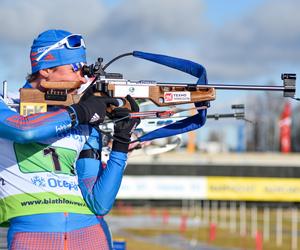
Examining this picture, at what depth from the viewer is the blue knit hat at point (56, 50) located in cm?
376

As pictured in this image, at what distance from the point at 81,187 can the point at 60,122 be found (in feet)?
1.57

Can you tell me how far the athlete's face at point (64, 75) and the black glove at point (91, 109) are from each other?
0.14 m

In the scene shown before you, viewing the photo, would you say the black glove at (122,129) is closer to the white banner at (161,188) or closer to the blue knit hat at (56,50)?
the blue knit hat at (56,50)

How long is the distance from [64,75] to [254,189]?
108 ft

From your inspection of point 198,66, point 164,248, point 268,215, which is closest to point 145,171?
point 268,215

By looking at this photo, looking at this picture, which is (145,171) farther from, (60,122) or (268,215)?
(60,122)

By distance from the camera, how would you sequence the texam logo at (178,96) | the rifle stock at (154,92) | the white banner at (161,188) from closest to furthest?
the rifle stock at (154,92) → the texam logo at (178,96) → the white banner at (161,188)

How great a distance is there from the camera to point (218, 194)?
36.3 metres

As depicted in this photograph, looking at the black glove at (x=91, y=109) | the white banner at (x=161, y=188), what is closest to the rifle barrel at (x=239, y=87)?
the black glove at (x=91, y=109)

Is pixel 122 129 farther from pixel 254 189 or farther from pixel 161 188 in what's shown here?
pixel 254 189

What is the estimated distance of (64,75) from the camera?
3.78 meters

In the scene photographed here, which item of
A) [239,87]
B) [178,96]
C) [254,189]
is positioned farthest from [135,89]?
[254,189]

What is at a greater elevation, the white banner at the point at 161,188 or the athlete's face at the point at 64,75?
the athlete's face at the point at 64,75

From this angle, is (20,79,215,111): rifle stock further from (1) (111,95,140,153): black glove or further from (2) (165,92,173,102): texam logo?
(1) (111,95,140,153): black glove
